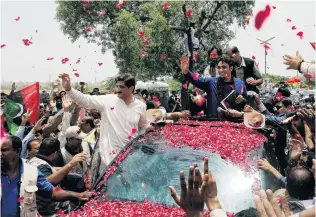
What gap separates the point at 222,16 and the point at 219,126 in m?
27.9

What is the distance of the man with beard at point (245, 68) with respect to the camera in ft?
24.3

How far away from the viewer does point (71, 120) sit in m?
7.32

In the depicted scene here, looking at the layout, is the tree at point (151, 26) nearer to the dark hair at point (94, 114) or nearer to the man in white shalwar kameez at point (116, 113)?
the dark hair at point (94, 114)

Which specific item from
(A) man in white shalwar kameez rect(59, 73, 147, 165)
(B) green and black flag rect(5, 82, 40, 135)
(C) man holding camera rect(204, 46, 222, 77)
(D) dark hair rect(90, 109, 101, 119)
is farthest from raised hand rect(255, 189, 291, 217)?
(D) dark hair rect(90, 109, 101, 119)

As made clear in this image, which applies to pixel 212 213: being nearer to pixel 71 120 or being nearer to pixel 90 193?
pixel 90 193

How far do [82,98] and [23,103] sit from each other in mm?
2800

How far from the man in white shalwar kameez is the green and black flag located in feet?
7.93

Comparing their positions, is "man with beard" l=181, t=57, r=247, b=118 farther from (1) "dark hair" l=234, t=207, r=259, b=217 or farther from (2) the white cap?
(1) "dark hair" l=234, t=207, r=259, b=217

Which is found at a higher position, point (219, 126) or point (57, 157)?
point (219, 126)

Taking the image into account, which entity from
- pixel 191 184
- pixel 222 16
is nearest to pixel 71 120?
pixel 191 184

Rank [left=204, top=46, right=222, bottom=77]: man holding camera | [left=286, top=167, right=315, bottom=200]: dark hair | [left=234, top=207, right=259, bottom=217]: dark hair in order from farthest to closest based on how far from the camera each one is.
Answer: [left=204, top=46, right=222, bottom=77]: man holding camera
[left=234, top=207, right=259, bottom=217]: dark hair
[left=286, top=167, right=315, bottom=200]: dark hair

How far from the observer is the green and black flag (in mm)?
7763

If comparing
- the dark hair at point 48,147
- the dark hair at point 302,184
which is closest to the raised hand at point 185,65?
the dark hair at point 48,147

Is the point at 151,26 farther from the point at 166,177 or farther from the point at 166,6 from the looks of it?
the point at 166,177
